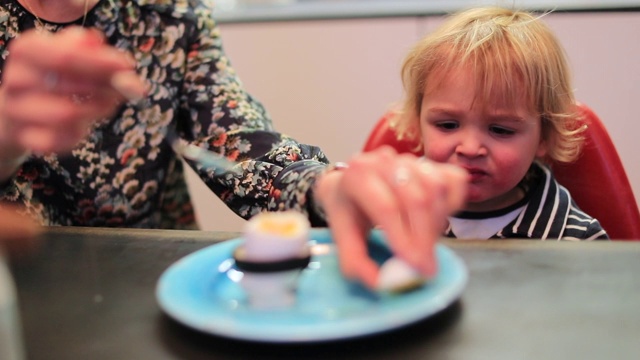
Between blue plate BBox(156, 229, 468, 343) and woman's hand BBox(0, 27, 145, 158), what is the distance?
0.17 m

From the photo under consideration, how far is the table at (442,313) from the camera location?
555mm

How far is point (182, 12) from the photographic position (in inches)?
51.4

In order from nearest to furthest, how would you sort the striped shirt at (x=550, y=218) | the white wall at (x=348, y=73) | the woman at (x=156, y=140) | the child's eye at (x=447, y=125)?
1. the woman at (x=156, y=140)
2. the striped shirt at (x=550, y=218)
3. the child's eye at (x=447, y=125)
4. the white wall at (x=348, y=73)

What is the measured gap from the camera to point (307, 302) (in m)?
0.62

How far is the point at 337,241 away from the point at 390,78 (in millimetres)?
1923

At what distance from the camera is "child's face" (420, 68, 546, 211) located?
50.3 inches

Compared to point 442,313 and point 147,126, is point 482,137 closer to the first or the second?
point 147,126

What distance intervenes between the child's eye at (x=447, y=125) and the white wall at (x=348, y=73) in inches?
42.9

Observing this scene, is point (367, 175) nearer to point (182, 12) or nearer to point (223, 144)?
point (223, 144)

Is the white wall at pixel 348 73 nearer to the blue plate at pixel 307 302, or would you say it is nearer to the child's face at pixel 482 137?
the child's face at pixel 482 137

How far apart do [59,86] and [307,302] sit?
0.29m

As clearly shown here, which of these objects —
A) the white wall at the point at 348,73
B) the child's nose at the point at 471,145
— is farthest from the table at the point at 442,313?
the white wall at the point at 348,73

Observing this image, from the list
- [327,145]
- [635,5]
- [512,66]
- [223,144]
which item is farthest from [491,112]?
[327,145]

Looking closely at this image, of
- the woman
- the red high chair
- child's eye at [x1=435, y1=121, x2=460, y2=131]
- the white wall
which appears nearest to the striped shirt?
the red high chair
